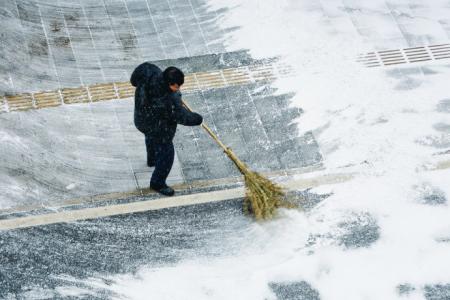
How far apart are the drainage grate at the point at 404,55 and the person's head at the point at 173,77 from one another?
3012 mm

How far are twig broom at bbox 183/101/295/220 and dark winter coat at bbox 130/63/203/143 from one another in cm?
45

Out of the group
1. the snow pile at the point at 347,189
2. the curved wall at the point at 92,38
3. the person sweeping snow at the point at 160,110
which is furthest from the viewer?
the curved wall at the point at 92,38

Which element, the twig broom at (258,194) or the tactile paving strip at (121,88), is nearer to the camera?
the twig broom at (258,194)

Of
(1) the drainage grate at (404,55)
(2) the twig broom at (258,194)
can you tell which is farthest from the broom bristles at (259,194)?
(1) the drainage grate at (404,55)

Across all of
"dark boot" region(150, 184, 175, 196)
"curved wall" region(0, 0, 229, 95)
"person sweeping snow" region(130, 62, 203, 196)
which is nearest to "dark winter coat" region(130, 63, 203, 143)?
"person sweeping snow" region(130, 62, 203, 196)

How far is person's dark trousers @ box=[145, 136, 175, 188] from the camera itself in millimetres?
7410

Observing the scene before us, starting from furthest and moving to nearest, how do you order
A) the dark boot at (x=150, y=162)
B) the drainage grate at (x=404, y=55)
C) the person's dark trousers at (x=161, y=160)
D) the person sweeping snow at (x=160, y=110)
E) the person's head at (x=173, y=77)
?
the drainage grate at (x=404, y=55) < the dark boot at (x=150, y=162) < the person's dark trousers at (x=161, y=160) < the person sweeping snow at (x=160, y=110) < the person's head at (x=173, y=77)

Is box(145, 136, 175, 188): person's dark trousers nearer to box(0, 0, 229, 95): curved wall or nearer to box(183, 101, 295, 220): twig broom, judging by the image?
box(183, 101, 295, 220): twig broom

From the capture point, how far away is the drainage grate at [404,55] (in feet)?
30.3

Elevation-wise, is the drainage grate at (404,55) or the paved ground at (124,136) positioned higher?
the drainage grate at (404,55)

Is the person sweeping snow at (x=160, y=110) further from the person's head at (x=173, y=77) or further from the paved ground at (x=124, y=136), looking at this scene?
the paved ground at (x=124, y=136)

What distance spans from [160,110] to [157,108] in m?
0.03

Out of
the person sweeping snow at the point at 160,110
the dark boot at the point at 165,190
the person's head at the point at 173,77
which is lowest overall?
the dark boot at the point at 165,190

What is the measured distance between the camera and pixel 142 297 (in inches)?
272
